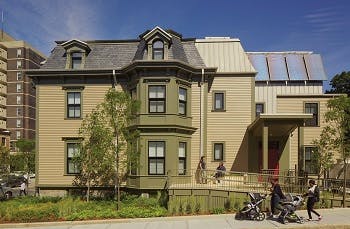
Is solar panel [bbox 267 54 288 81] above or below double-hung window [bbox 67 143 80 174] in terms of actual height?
above

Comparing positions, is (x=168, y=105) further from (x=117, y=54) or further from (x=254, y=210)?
(x=254, y=210)

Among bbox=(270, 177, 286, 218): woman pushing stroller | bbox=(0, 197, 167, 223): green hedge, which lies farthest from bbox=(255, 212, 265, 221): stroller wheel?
bbox=(0, 197, 167, 223): green hedge

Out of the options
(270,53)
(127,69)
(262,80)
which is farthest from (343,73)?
(127,69)

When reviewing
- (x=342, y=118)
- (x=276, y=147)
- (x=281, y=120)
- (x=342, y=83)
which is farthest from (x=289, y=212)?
(x=342, y=83)

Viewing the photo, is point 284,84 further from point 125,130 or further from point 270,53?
point 125,130

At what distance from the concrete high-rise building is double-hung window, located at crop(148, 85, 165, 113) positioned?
91183 mm

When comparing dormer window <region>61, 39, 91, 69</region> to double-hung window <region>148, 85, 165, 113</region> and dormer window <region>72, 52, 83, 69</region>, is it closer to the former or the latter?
dormer window <region>72, 52, 83, 69</region>

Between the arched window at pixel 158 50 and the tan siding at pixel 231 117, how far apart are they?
3912 millimetres

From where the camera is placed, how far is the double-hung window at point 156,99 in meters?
23.3

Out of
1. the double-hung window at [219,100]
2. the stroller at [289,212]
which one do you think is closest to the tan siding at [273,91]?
the double-hung window at [219,100]

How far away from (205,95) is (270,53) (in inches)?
575

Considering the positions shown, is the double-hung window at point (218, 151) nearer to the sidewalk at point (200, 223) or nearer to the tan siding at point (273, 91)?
the tan siding at point (273, 91)

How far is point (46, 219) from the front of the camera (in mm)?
18156

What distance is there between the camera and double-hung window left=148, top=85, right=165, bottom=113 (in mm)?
23281
